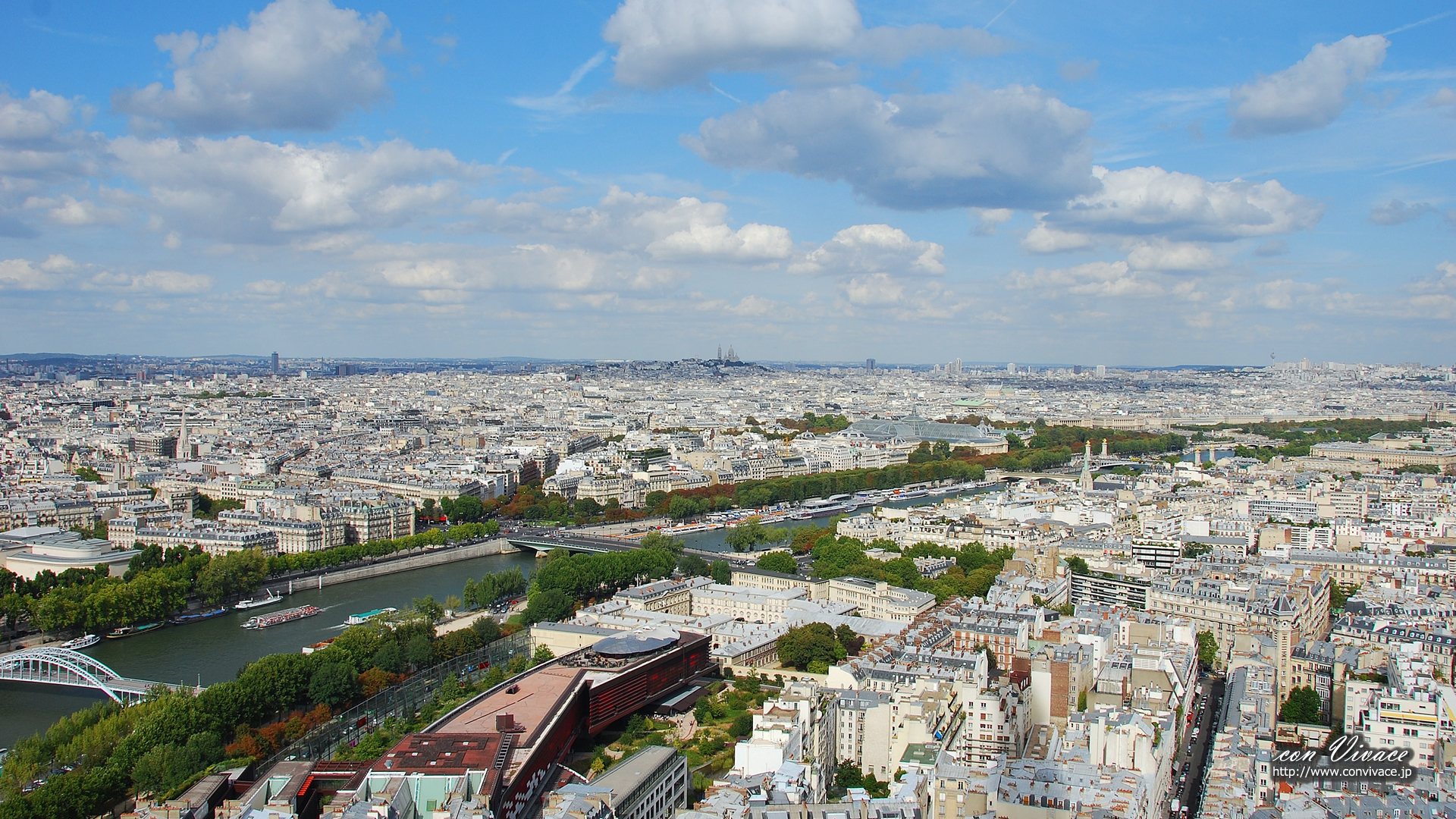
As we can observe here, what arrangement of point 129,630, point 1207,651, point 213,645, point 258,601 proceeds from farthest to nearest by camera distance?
point 258,601 < point 129,630 < point 213,645 < point 1207,651

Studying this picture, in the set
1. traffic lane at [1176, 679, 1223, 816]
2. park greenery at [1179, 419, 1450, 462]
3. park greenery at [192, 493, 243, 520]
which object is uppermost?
park greenery at [1179, 419, 1450, 462]

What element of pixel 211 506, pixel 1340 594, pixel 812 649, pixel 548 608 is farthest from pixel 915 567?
pixel 211 506

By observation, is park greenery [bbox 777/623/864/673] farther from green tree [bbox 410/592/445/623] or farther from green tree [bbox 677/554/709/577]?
green tree [bbox 677/554/709/577]

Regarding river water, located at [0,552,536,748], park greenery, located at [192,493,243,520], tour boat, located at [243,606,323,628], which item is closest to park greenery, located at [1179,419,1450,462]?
river water, located at [0,552,536,748]

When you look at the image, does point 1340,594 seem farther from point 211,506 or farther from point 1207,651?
point 211,506


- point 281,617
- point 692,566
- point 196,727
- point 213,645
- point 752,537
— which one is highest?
point 752,537

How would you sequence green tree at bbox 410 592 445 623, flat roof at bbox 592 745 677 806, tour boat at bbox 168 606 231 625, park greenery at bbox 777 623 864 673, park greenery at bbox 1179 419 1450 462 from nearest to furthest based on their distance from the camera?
flat roof at bbox 592 745 677 806
park greenery at bbox 777 623 864 673
green tree at bbox 410 592 445 623
tour boat at bbox 168 606 231 625
park greenery at bbox 1179 419 1450 462
